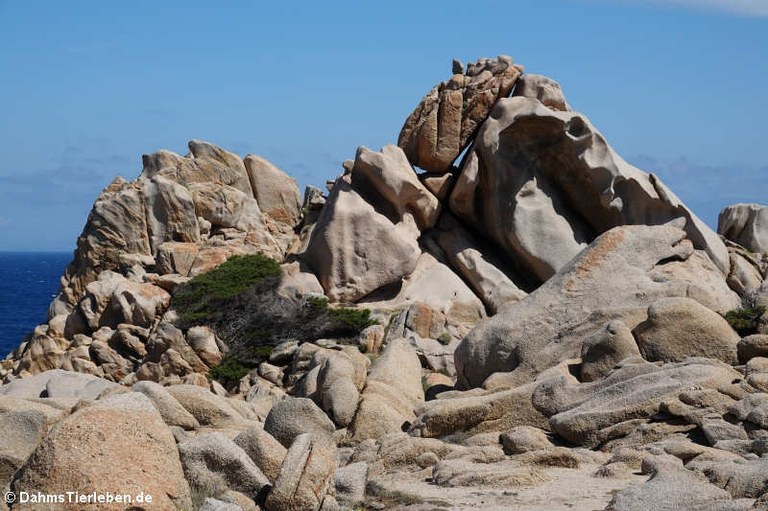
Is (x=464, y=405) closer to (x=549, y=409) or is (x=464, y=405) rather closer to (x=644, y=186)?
(x=549, y=409)

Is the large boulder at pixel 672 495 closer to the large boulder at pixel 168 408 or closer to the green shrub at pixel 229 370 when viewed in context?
the large boulder at pixel 168 408

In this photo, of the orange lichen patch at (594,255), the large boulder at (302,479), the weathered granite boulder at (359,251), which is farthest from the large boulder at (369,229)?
the large boulder at (302,479)

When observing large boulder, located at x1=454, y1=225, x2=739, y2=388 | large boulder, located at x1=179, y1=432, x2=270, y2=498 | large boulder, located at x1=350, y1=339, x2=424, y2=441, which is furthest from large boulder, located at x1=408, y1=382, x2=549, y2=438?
large boulder, located at x1=179, y1=432, x2=270, y2=498

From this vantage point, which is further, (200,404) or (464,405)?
(464,405)

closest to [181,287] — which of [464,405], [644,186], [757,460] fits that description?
[644,186]

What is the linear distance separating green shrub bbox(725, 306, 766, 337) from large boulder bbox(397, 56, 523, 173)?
16213mm

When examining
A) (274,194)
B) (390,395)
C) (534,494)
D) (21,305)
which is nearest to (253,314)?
(274,194)

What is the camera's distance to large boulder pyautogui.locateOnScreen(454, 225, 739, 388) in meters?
24.9

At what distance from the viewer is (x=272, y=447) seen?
15516mm

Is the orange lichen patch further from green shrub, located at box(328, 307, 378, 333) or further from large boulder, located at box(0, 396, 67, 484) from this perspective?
large boulder, located at box(0, 396, 67, 484)

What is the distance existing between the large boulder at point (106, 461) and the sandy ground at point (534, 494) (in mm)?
3811

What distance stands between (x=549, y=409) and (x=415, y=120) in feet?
67.3

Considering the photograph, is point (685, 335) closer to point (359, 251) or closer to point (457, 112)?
point (359, 251)

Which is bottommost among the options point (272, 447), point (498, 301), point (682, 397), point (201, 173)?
point (272, 447)
